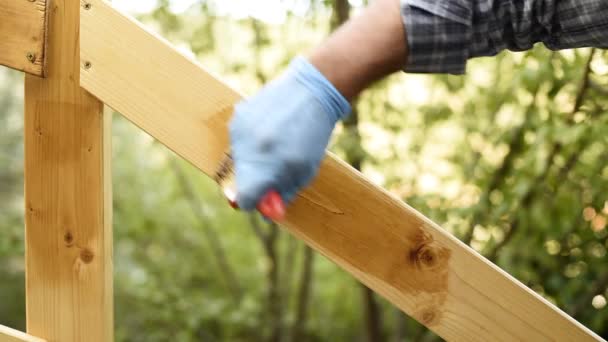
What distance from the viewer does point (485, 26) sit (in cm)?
83

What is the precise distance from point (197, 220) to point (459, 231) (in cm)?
268

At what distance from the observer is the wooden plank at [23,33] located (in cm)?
104

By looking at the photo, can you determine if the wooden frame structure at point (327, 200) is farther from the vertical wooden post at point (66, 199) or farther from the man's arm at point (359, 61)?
the man's arm at point (359, 61)

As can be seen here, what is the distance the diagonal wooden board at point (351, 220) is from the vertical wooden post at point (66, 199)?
96 millimetres

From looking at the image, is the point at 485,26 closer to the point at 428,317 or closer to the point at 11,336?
the point at 428,317

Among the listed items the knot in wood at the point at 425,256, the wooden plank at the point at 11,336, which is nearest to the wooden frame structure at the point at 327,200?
the knot in wood at the point at 425,256

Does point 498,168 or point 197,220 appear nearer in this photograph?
point 498,168

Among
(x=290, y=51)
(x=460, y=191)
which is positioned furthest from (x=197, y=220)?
(x=460, y=191)

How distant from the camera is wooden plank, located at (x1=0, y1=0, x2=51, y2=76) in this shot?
40.9 inches

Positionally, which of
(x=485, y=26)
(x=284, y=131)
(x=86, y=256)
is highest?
(x=485, y=26)

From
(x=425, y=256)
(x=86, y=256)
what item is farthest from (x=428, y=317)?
(x=86, y=256)

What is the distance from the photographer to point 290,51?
2.89 m

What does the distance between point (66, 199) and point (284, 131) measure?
529 millimetres

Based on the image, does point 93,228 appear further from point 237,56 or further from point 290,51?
point 237,56
